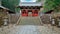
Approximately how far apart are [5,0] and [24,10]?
14.1 m

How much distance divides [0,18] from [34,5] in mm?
20918

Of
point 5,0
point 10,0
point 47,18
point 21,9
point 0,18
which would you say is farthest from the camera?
point 21,9

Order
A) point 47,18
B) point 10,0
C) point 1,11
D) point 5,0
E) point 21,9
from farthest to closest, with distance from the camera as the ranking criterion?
point 21,9, point 10,0, point 5,0, point 47,18, point 1,11

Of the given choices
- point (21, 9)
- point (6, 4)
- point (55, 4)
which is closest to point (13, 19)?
point (6, 4)

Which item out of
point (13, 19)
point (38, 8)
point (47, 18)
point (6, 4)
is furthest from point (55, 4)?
point (38, 8)

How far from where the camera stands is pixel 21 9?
123ft

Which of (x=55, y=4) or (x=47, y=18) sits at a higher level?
(x=55, y=4)

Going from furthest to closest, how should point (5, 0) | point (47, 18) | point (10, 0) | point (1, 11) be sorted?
point (10, 0)
point (5, 0)
point (47, 18)
point (1, 11)

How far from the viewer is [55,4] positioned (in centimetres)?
1825

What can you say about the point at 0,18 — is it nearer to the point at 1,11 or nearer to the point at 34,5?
the point at 1,11

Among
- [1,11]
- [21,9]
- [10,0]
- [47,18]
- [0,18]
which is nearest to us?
[0,18]

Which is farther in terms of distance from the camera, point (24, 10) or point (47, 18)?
point (24, 10)

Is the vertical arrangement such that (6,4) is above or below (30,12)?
above

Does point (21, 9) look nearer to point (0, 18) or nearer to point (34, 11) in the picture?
point (34, 11)
